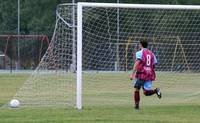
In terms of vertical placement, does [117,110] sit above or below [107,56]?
below

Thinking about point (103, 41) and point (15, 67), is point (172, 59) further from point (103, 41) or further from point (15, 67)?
point (15, 67)

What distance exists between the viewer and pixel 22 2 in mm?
72625

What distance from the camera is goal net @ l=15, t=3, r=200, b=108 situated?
65.8 feet

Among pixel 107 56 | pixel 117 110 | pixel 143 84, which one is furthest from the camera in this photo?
pixel 107 56

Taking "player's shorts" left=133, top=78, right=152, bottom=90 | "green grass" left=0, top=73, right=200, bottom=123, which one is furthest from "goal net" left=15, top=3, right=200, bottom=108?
"player's shorts" left=133, top=78, right=152, bottom=90

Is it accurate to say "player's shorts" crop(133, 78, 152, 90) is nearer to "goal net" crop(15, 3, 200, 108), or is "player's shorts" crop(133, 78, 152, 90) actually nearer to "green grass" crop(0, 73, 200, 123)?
"green grass" crop(0, 73, 200, 123)

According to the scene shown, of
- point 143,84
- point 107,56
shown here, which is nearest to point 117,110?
point 143,84

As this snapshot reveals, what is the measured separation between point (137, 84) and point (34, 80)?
144 inches

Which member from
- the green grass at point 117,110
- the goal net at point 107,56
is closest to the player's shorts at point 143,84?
the green grass at point 117,110

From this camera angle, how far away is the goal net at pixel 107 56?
20.1m

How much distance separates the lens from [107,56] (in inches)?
1088

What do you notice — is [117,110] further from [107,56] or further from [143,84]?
[107,56]

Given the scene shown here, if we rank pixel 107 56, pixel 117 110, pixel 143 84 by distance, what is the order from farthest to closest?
1. pixel 107 56
2. pixel 143 84
3. pixel 117 110

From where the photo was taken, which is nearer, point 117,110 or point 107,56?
point 117,110
